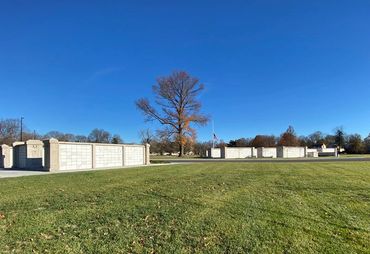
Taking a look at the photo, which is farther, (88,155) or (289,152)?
(289,152)

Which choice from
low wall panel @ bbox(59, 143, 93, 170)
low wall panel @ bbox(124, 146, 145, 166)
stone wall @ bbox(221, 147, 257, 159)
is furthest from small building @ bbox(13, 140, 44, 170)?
stone wall @ bbox(221, 147, 257, 159)

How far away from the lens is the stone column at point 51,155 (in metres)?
20.9

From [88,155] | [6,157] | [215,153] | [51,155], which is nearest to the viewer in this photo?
[51,155]

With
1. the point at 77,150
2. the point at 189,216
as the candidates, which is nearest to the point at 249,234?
the point at 189,216

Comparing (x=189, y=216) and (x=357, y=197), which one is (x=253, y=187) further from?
(x=189, y=216)

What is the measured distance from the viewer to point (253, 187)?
1097 cm

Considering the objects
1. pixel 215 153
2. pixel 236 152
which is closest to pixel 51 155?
pixel 215 153

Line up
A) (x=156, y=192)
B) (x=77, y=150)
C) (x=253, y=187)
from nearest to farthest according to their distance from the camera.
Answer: (x=156, y=192)
(x=253, y=187)
(x=77, y=150)

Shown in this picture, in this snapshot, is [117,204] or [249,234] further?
[117,204]

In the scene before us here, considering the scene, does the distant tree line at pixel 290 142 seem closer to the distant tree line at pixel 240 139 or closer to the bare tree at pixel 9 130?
the distant tree line at pixel 240 139

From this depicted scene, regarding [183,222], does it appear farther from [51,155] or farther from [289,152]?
[289,152]

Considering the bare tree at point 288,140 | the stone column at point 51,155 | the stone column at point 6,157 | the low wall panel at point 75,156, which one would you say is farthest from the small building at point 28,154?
the bare tree at point 288,140

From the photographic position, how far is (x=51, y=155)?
822 inches

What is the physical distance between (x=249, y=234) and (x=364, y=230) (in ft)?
7.33
